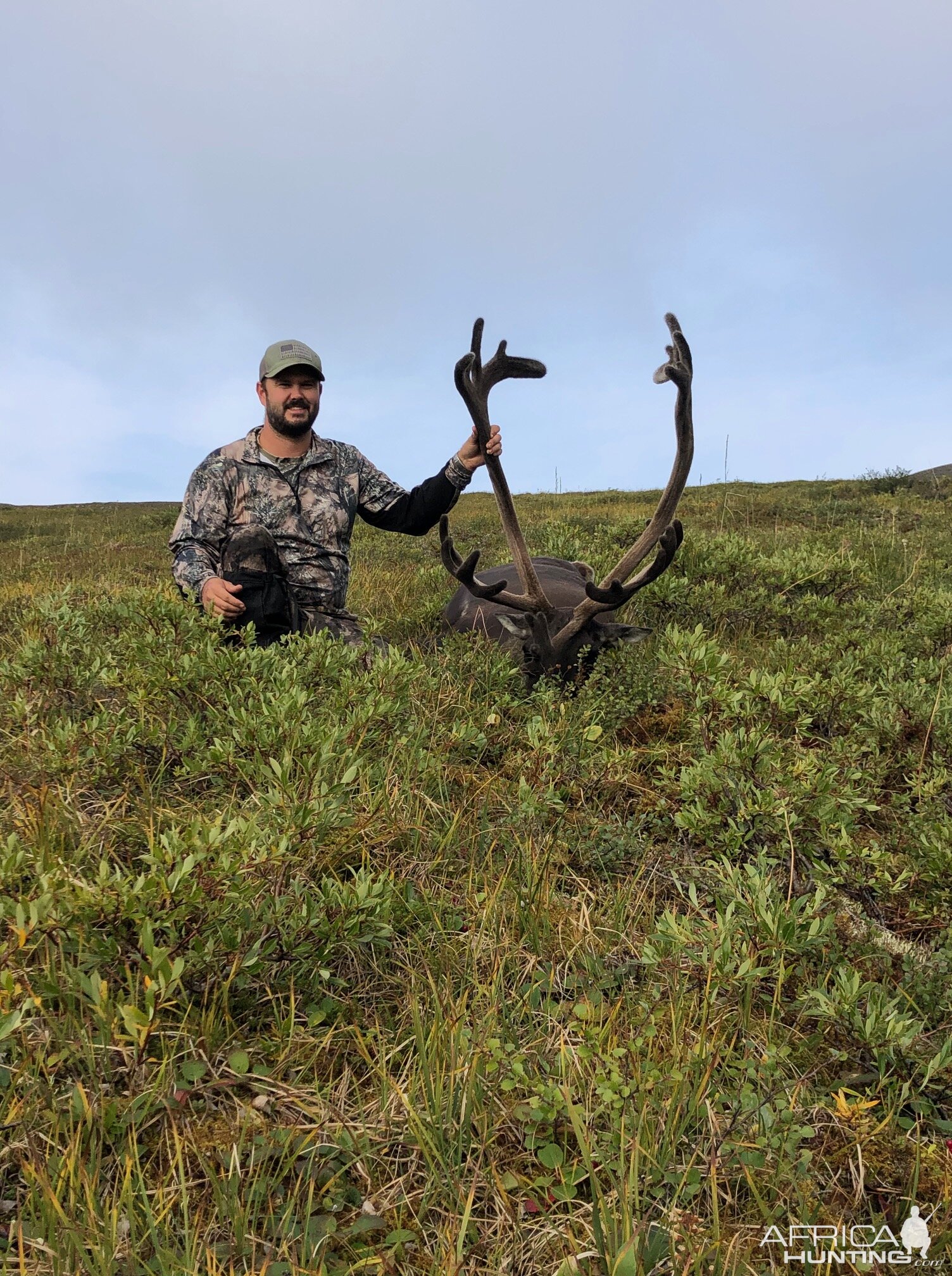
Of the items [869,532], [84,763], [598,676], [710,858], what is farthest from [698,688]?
[869,532]

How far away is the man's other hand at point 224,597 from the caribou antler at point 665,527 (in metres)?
2.00

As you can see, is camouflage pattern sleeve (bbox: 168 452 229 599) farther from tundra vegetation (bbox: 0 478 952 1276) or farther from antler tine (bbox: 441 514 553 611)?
antler tine (bbox: 441 514 553 611)

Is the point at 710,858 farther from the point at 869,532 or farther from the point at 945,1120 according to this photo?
the point at 869,532

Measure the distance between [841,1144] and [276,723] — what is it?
7.27 feet

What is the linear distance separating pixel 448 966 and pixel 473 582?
313cm

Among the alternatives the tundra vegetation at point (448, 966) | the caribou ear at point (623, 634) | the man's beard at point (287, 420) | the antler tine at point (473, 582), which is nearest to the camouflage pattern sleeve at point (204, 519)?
the man's beard at point (287, 420)

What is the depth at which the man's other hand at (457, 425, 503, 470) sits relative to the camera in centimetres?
523

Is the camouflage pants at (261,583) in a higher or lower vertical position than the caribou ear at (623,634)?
higher

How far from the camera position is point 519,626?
16.6 ft

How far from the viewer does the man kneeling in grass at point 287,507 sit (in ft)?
17.8

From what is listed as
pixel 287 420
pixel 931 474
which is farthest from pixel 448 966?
pixel 931 474

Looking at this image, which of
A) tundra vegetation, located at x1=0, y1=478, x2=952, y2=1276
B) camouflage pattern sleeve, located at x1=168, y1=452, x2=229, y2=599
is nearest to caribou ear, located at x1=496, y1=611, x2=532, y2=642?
tundra vegetation, located at x1=0, y1=478, x2=952, y2=1276

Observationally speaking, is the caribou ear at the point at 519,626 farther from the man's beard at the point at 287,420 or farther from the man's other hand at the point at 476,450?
the man's beard at the point at 287,420

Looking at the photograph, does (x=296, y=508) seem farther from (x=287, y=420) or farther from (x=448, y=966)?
(x=448, y=966)
